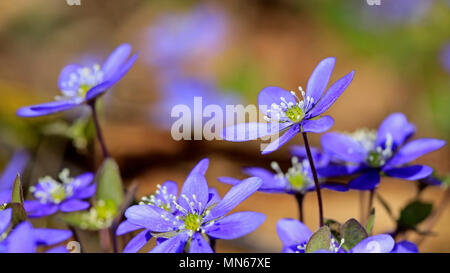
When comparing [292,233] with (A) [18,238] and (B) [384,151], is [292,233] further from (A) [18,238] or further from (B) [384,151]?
(A) [18,238]

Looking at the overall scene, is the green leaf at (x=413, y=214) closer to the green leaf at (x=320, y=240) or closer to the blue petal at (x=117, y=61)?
the green leaf at (x=320, y=240)

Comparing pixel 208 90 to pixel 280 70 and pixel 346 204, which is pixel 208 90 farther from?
pixel 346 204

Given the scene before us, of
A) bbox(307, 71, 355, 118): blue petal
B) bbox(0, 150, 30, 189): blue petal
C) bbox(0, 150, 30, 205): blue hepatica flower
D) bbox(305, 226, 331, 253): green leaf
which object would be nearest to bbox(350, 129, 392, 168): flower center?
bbox(307, 71, 355, 118): blue petal

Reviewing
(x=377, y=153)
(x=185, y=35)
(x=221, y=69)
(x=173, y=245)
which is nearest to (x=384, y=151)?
(x=377, y=153)

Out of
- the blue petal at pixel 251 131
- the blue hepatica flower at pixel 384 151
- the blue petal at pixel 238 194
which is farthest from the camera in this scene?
the blue hepatica flower at pixel 384 151

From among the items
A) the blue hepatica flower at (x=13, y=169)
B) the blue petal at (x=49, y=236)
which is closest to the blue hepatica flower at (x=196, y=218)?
the blue petal at (x=49, y=236)

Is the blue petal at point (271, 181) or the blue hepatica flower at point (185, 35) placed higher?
the blue hepatica flower at point (185, 35)

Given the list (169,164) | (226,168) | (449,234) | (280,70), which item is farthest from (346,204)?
(280,70)
